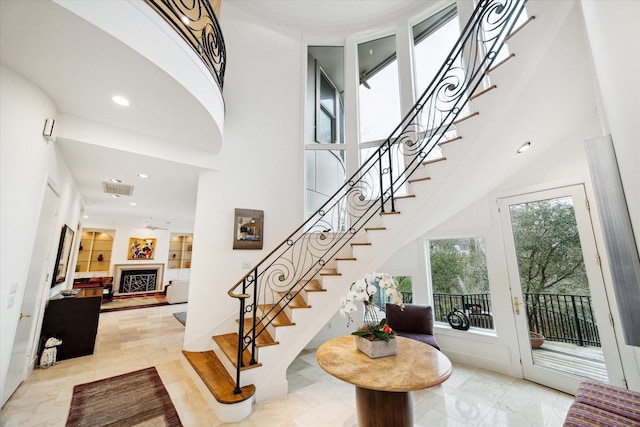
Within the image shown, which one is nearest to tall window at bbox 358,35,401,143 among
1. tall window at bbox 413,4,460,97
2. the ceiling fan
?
tall window at bbox 413,4,460,97

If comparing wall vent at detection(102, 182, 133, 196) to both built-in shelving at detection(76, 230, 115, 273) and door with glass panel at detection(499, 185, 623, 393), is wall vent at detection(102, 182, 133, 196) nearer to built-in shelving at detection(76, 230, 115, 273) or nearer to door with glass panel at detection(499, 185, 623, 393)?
door with glass panel at detection(499, 185, 623, 393)

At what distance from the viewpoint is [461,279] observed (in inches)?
150

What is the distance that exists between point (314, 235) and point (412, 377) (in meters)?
2.74

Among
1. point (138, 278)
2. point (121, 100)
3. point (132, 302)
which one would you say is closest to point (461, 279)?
point (121, 100)

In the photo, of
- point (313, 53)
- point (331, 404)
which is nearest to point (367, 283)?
point (331, 404)

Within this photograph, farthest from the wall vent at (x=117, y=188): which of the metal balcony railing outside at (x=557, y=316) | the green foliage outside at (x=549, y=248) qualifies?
the green foliage outside at (x=549, y=248)

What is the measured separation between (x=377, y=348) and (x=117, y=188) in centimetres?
503

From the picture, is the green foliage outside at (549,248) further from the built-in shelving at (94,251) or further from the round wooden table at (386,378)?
the built-in shelving at (94,251)

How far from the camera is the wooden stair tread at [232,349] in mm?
2629

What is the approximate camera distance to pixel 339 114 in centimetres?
516

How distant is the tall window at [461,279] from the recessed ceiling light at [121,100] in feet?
14.3

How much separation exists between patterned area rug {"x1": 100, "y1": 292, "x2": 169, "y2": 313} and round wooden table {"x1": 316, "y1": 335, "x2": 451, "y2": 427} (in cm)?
765

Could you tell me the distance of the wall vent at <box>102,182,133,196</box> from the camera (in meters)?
4.37

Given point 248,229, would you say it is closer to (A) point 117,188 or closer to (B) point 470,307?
(A) point 117,188
